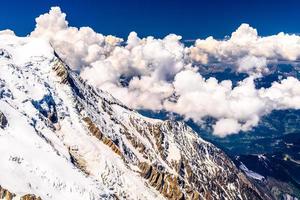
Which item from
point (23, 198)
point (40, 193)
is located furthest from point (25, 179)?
point (23, 198)

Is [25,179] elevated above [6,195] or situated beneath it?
elevated above

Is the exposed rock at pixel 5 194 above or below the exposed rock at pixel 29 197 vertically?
below

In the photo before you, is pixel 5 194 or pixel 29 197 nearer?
pixel 5 194

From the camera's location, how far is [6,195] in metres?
173

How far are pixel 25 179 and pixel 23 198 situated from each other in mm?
21572

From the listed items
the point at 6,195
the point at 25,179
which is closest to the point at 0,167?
the point at 25,179

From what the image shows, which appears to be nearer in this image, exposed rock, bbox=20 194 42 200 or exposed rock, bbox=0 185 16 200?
exposed rock, bbox=0 185 16 200

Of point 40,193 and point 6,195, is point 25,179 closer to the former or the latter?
point 40,193

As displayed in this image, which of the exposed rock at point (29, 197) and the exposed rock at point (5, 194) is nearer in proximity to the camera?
the exposed rock at point (5, 194)

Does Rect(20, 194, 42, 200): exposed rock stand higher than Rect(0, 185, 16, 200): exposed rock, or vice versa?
Rect(20, 194, 42, 200): exposed rock

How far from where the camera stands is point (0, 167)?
636ft

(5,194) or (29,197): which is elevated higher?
(29,197)

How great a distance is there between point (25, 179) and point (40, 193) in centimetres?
804

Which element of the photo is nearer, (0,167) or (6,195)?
(6,195)
